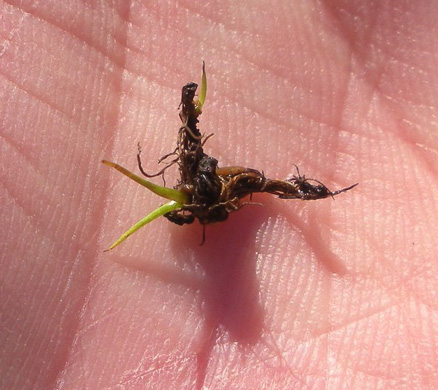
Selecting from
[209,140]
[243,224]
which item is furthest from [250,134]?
[243,224]

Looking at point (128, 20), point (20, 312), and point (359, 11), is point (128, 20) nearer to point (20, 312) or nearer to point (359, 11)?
point (359, 11)

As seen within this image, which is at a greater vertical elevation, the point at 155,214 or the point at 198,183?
the point at 198,183

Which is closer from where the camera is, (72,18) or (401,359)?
(401,359)

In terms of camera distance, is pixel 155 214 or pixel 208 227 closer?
pixel 155 214

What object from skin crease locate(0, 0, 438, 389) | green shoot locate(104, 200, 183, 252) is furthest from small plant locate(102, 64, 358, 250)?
skin crease locate(0, 0, 438, 389)

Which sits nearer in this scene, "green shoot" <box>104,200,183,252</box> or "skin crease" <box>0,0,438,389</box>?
"green shoot" <box>104,200,183,252</box>

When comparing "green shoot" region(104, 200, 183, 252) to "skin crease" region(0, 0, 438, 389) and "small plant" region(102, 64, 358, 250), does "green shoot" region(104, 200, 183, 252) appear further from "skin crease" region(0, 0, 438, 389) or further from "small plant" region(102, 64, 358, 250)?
"skin crease" region(0, 0, 438, 389)
